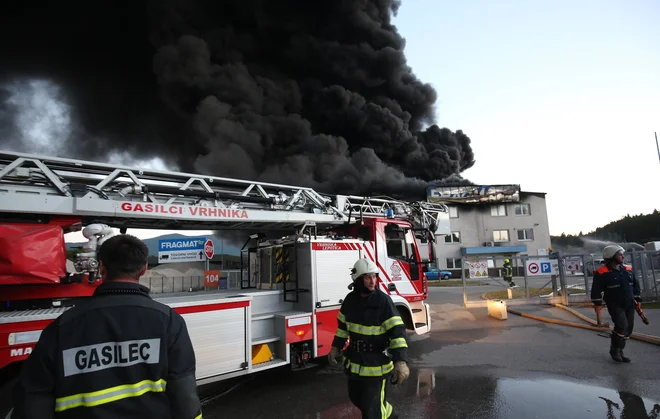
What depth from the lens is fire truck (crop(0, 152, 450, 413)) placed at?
3.62 m

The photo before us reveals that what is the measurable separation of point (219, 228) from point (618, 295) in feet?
18.9

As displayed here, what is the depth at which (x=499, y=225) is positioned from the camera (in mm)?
33875

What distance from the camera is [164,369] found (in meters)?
1.53

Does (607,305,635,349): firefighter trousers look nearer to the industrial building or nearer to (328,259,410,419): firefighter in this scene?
(328,259,410,419): firefighter

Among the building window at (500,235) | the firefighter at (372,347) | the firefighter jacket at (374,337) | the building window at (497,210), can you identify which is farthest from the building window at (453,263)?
the firefighter jacket at (374,337)

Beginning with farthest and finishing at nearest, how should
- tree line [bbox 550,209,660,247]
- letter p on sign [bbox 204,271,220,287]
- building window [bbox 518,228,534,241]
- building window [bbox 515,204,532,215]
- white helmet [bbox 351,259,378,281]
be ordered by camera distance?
tree line [bbox 550,209,660,247]
building window [bbox 515,204,532,215]
building window [bbox 518,228,534,241]
letter p on sign [bbox 204,271,220,287]
white helmet [bbox 351,259,378,281]

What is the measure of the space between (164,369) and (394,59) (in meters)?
25.4

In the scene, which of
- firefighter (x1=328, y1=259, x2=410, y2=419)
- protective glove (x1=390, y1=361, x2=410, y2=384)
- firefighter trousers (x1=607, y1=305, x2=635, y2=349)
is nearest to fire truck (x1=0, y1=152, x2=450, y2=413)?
firefighter (x1=328, y1=259, x2=410, y2=419)

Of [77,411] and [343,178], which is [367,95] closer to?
[343,178]

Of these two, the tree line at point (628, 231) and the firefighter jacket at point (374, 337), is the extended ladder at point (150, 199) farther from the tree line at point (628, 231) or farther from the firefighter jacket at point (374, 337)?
the tree line at point (628, 231)

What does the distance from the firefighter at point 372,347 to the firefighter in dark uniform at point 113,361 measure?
1685mm

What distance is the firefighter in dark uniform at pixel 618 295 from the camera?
532 cm

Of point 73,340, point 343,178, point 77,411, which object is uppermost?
point 343,178

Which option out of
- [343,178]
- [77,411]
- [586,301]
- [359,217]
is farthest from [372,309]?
[343,178]
